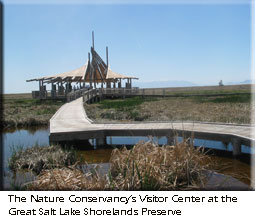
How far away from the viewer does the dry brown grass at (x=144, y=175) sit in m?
3.38

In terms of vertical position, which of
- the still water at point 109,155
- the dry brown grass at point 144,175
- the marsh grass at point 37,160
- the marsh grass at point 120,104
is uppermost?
the marsh grass at point 120,104

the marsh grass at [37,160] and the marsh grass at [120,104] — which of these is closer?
the marsh grass at [37,160]

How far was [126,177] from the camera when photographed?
11.3 ft

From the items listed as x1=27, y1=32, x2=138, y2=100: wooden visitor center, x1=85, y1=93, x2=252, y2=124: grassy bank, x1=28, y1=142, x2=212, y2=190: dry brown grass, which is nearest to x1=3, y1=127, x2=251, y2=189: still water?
x1=28, y1=142, x2=212, y2=190: dry brown grass

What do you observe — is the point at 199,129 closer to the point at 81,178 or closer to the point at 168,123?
the point at 168,123

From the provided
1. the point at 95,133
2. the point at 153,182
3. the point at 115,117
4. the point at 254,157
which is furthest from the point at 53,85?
the point at 153,182

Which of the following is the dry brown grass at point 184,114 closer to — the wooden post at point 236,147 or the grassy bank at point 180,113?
the grassy bank at point 180,113

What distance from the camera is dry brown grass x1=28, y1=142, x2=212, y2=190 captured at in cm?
338

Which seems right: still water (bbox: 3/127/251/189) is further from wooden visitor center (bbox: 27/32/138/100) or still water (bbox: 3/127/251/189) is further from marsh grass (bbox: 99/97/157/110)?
wooden visitor center (bbox: 27/32/138/100)

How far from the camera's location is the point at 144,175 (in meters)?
3.41

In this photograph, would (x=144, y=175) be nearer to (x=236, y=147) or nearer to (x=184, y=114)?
(x=236, y=147)

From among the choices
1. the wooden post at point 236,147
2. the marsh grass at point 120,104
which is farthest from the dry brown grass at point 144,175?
the marsh grass at point 120,104
